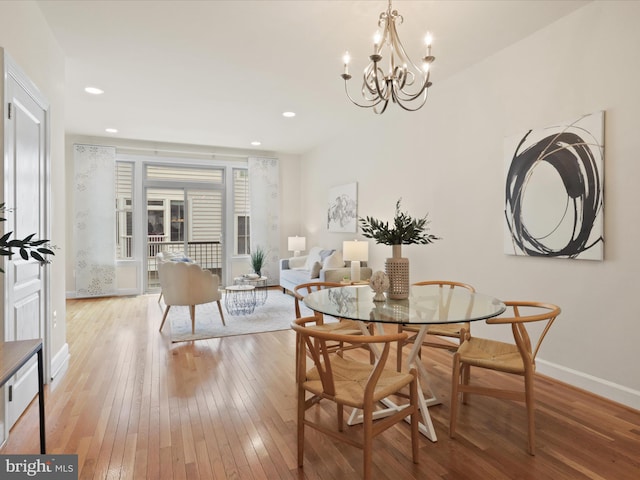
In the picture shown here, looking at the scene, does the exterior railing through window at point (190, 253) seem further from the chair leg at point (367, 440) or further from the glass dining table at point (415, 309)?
the chair leg at point (367, 440)

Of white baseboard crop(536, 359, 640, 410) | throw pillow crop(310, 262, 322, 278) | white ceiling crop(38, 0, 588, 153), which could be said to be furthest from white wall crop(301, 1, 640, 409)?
throw pillow crop(310, 262, 322, 278)

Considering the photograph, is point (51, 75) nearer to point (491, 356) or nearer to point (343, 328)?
point (343, 328)

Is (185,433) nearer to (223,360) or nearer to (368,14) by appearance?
(223,360)

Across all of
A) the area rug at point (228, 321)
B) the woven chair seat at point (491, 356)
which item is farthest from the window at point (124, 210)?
the woven chair seat at point (491, 356)

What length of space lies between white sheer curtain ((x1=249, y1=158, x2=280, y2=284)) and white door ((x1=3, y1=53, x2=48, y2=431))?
4882 mm

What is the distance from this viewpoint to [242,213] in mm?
7926

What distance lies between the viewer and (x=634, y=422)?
2.34 meters

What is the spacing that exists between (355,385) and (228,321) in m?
3.37

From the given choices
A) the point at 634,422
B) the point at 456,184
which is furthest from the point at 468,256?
the point at 634,422

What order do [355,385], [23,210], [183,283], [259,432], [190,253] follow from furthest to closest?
[190,253], [183,283], [23,210], [259,432], [355,385]

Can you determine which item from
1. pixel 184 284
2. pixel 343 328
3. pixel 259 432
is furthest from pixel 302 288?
pixel 184 284

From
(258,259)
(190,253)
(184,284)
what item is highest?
(190,253)

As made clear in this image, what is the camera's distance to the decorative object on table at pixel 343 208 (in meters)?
5.99

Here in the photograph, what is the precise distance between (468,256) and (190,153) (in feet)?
18.6
